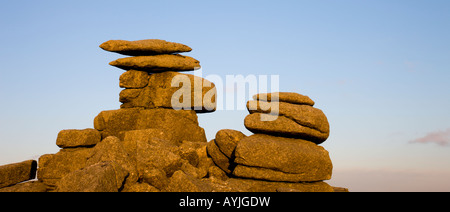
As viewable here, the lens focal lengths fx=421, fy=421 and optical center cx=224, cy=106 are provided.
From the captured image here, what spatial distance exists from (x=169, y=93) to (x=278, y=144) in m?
10.3

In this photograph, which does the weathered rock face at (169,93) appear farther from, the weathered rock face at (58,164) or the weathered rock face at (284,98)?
the weathered rock face at (284,98)

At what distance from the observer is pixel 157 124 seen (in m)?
26.5

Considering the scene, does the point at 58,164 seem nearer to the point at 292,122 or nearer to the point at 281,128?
the point at 281,128

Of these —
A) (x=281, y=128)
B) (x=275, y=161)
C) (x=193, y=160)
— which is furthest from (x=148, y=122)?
(x=275, y=161)

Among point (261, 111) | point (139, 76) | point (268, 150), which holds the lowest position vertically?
point (268, 150)

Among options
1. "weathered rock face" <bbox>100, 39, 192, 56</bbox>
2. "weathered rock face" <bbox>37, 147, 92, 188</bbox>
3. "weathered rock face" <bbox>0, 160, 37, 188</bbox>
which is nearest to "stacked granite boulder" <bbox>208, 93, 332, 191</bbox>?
"weathered rock face" <bbox>37, 147, 92, 188</bbox>

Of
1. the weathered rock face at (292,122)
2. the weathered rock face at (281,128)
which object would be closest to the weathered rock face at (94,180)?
the weathered rock face at (281,128)

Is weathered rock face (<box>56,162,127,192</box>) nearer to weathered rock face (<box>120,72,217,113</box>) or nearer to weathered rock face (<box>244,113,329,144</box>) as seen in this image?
weathered rock face (<box>244,113,329,144</box>)
